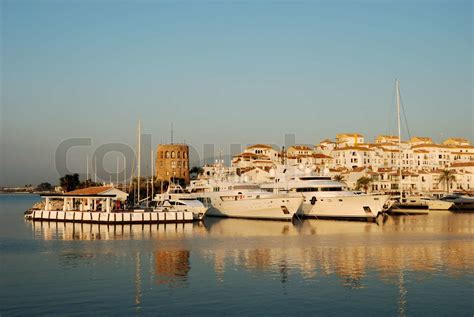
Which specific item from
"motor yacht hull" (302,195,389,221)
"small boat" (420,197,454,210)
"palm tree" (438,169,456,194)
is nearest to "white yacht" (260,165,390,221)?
"motor yacht hull" (302,195,389,221)

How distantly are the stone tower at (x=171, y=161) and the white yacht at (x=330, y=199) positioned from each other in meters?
49.8

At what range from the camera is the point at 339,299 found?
20250 millimetres

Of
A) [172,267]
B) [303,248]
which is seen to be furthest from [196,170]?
[172,267]

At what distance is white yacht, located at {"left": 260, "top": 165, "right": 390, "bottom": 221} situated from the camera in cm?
5406

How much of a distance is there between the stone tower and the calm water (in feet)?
215

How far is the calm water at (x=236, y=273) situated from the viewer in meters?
19.5

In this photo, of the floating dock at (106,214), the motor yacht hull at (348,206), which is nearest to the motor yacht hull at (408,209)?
the motor yacht hull at (348,206)

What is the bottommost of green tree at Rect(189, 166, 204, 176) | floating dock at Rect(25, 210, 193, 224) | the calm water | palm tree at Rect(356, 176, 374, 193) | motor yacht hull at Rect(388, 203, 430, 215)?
motor yacht hull at Rect(388, 203, 430, 215)

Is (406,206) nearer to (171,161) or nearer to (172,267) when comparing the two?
(171,161)

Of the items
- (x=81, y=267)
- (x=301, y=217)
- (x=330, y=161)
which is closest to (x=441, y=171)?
(x=330, y=161)

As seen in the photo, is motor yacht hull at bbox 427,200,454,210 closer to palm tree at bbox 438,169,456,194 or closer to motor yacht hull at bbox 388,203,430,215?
motor yacht hull at bbox 388,203,430,215

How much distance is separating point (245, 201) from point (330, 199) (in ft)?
25.4

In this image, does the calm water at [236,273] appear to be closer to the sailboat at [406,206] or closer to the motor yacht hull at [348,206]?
the motor yacht hull at [348,206]

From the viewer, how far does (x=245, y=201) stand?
56.2m
